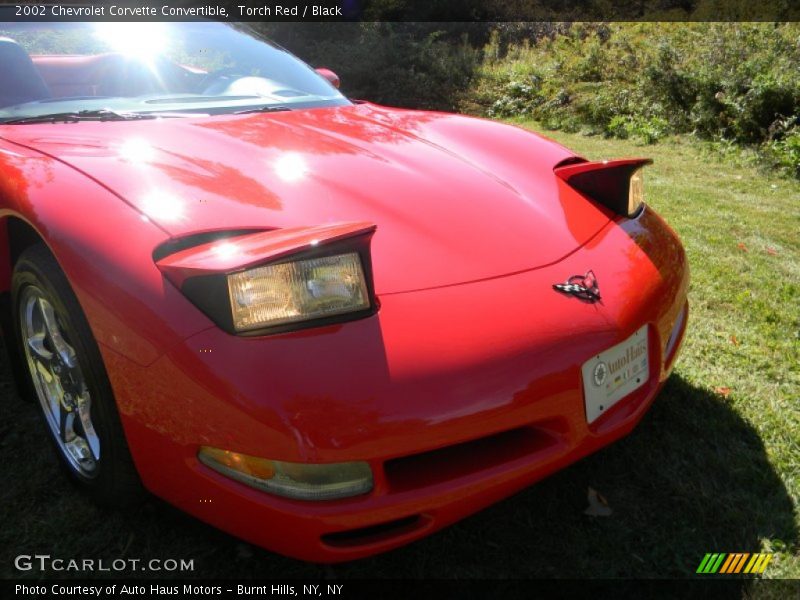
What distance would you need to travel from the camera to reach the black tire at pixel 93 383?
1.47m

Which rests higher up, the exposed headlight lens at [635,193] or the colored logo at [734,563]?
the exposed headlight lens at [635,193]

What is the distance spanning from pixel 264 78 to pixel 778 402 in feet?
7.60

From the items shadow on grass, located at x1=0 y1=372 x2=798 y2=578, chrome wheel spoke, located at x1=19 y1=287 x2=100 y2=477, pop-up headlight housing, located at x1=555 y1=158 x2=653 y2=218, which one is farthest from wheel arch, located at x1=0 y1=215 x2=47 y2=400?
pop-up headlight housing, located at x1=555 y1=158 x2=653 y2=218

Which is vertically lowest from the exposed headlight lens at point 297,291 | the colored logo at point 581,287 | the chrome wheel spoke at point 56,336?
the chrome wheel spoke at point 56,336

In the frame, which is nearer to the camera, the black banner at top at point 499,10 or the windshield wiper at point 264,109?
the windshield wiper at point 264,109

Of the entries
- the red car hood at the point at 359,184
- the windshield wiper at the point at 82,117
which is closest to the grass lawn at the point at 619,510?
the red car hood at the point at 359,184

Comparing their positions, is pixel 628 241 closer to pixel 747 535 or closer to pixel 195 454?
pixel 747 535

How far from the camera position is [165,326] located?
130 cm

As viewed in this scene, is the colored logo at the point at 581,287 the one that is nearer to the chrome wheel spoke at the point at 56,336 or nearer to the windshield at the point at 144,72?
the chrome wheel spoke at the point at 56,336

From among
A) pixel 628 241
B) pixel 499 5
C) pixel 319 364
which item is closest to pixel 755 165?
pixel 628 241

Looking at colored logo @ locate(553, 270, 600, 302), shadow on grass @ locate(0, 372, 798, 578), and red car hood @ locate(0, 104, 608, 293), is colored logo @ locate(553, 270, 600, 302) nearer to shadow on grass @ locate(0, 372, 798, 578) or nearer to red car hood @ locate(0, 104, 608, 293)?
red car hood @ locate(0, 104, 608, 293)

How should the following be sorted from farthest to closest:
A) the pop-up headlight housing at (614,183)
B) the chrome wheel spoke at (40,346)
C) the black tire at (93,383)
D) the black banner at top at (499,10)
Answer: the black banner at top at (499,10), the pop-up headlight housing at (614,183), the chrome wheel spoke at (40,346), the black tire at (93,383)

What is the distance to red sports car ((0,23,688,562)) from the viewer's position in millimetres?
1282

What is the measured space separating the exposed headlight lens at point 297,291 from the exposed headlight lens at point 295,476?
27 cm
